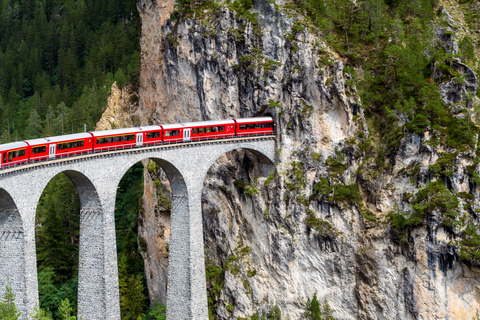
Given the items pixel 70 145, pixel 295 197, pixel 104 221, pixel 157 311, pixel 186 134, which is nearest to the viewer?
pixel 70 145

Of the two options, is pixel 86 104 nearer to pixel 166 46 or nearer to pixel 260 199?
pixel 166 46

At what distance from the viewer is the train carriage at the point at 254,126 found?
51875 mm

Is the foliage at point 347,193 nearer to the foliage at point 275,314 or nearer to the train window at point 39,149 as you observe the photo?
the foliage at point 275,314

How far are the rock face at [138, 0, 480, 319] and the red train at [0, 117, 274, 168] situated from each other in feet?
12.7

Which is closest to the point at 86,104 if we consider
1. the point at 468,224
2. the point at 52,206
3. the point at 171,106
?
the point at 52,206

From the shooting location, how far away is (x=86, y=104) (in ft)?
324

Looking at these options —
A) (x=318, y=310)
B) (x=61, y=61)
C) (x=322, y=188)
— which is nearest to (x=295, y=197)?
(x=322, y=188)

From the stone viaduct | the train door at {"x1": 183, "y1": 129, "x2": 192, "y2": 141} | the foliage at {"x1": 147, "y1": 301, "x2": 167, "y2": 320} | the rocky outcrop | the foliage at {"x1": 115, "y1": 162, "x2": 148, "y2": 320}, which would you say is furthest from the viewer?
the rocky outcrop

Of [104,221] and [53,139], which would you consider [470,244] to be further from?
[53,139]

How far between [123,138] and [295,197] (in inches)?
706

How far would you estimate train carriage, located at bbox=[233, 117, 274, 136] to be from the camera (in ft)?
170

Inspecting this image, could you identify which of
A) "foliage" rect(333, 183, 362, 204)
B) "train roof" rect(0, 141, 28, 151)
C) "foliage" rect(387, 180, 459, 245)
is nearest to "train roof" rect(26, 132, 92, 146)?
"train roof" rect(0, 141, 28, 151)

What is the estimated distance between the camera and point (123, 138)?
4488 cm

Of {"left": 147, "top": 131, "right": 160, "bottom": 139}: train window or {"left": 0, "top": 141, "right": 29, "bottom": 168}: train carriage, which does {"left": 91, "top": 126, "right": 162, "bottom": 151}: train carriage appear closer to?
{"left": 147, "top": 131, "right": 160, "bottom": 139}: train window
